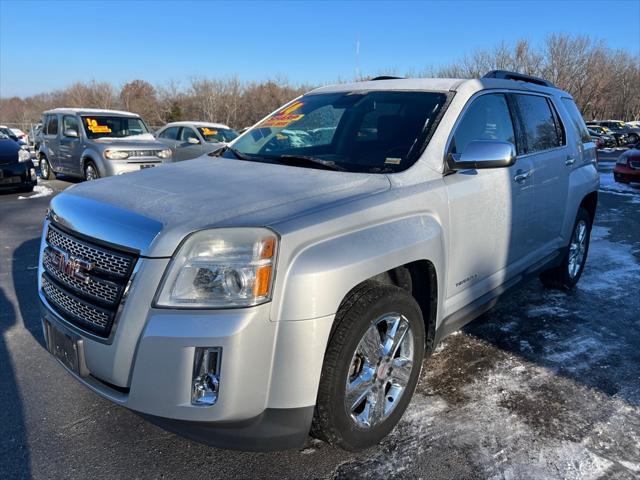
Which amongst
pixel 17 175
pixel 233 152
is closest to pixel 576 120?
pixel 233 152

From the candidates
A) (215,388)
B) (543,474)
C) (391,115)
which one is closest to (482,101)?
(391,115)

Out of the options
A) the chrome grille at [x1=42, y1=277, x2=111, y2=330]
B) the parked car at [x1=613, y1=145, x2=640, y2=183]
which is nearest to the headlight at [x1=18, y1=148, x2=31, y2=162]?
the chrome grille at [x1=42, y1=277, x2=111, y2=330]

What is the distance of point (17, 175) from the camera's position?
10.5 meters

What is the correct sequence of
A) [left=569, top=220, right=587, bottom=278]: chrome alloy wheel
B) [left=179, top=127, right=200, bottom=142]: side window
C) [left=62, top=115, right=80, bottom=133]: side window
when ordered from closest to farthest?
[left=569, top=220, right=587, bottom=278]: chrome alloy wheel → [left=62, top=115, right=80, bottom=133]: side window → [left=179, top=127, right=200, bottom=142]: side window

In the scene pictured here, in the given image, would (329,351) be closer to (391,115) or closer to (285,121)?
(391,115)

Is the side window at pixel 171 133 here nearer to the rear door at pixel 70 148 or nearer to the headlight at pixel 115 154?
the rear door at pixel 70 148

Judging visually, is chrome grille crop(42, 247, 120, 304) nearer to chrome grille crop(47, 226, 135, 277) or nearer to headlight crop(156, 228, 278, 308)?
chrome grille crop(47, 226, 135, 277)

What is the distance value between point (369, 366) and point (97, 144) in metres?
10.1

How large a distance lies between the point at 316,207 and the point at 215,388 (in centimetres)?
88

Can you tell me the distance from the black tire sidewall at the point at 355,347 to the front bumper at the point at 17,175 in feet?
34.0

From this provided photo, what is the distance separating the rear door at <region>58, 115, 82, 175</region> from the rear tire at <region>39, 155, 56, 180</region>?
1287 mm

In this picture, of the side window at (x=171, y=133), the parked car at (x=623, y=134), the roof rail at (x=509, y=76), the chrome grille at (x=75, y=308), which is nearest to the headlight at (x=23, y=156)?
the side window at (x=171, y=133)

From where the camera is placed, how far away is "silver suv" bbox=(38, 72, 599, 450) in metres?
2.02

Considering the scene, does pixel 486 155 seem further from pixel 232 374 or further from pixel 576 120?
pixel 576 120
